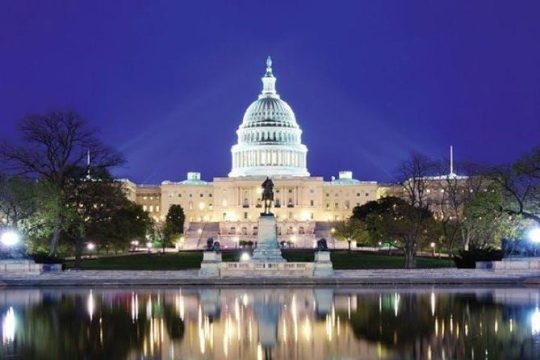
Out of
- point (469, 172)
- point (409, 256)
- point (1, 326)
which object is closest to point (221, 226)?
point (469, 172)

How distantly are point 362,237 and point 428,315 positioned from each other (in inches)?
2918

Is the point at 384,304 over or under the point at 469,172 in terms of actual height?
under

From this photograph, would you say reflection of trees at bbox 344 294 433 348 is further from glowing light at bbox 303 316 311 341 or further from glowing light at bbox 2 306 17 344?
glowing light at bbox 2 306 17 344

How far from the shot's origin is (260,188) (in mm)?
171125

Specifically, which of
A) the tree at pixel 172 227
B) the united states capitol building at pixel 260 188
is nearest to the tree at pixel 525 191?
the tree at pixel 172 227

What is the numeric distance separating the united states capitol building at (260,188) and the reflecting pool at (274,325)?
126 meters

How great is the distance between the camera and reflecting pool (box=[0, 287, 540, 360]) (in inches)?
886

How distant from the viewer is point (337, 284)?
48219 mm

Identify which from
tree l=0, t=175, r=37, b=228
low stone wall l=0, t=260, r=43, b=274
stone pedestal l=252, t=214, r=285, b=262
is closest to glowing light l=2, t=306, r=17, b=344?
low stone wall l=0, t=260, r=43, b=274

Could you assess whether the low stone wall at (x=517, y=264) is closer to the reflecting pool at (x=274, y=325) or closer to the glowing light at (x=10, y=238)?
the reflecting pool at (x=274, y=325)

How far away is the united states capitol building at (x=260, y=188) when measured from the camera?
6909 inches

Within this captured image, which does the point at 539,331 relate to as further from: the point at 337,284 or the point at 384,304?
the point at 337,284

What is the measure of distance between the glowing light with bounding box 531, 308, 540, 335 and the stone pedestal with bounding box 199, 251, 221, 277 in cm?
2272

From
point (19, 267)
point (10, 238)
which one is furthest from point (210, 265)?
point (10, 238)
